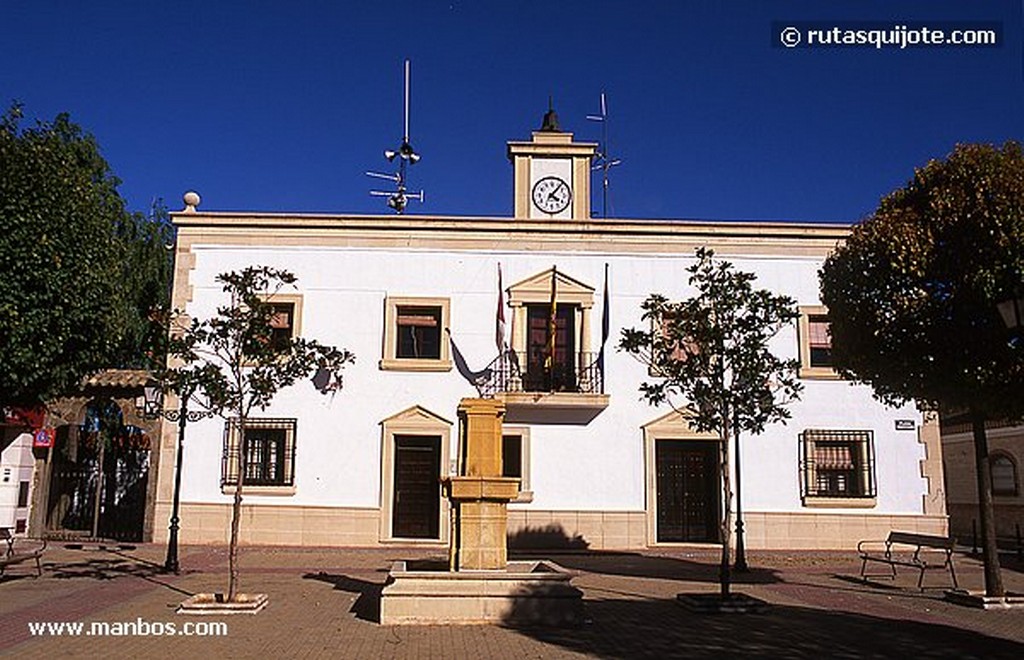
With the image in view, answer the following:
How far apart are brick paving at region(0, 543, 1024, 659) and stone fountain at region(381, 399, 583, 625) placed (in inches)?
10.0

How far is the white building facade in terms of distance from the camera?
58.4 feet

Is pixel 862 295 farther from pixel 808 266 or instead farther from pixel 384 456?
pixel 384 456

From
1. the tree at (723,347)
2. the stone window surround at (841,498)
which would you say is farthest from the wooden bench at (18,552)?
the stone window surround at (841,498)

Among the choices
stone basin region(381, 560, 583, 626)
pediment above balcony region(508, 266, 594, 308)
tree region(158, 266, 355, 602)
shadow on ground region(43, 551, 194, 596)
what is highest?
pediment above balcony region(508, 266, 594, 308)

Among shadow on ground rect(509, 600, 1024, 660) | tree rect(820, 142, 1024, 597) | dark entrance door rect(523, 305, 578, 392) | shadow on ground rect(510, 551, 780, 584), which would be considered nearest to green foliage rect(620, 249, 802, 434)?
tree rect(820, 142, 1024, 597)

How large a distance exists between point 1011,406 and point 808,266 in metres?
8.10

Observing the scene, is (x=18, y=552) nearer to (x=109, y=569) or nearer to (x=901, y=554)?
(x=109, y=569)

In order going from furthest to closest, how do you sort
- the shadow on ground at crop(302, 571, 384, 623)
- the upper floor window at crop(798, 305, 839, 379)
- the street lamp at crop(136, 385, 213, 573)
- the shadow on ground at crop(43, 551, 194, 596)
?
the upper floor window at crop(798, 305, 839, 379), the street lamp at crop(136, 385, 213, 573), the shadow on ground at crop(43, 551, 194, 596), the shadow on ground at crop(302, 571, 384, 623)

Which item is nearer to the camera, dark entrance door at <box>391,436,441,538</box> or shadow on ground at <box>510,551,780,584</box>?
shadow on ground at <box>510,551,780,584</box>

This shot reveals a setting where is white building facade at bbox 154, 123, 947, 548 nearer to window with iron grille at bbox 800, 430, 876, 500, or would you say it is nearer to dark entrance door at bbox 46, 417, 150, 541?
window with iron grille at bbox 800, 430, 876, 500

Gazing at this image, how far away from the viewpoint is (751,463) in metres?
18.1

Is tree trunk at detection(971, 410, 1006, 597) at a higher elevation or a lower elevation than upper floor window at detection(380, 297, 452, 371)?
lower

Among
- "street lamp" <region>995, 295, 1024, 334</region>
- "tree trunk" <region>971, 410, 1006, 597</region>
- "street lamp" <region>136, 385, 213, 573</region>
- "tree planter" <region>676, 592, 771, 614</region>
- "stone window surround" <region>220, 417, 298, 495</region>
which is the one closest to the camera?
"street lamp" <region>995, 295, 1024, 334</region>

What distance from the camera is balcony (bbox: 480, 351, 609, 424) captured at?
17.6 m
